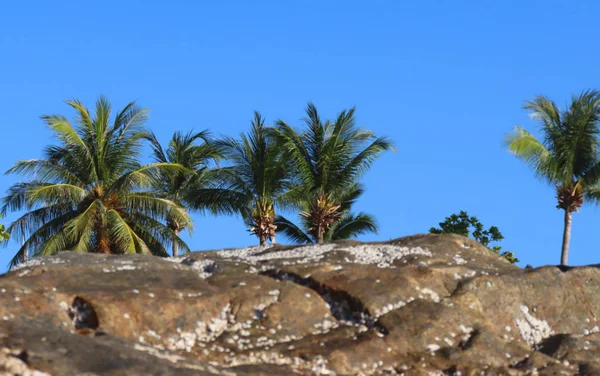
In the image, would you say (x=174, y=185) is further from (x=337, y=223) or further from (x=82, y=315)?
(x=82, y=315)

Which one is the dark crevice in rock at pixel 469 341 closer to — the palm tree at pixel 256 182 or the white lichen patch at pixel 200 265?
the white lichen patch at pixel 200 265

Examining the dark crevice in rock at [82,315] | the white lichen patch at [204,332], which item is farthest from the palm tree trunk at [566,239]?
the dark crevice in rock at [82,315]

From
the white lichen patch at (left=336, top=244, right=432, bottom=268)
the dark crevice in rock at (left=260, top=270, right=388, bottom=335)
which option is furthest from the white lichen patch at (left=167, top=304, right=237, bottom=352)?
the white lichen patch at (left=336, top=244, right=432, bottom=268)

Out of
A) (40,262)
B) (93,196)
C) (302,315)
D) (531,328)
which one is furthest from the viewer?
(93,196)

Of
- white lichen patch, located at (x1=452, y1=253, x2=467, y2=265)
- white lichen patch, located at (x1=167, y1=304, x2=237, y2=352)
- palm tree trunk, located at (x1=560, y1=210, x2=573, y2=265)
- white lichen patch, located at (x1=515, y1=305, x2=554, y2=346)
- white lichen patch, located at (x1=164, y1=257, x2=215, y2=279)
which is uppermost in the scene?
palm tree trunk, located at (x1=560, y1=210, x2=573, y2=265)

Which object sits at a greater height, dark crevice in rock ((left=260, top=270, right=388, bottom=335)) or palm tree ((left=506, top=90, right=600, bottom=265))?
palm tree ((left=506, top=90, right=600, bottom=265))

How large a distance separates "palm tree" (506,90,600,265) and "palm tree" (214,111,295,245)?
9403mm

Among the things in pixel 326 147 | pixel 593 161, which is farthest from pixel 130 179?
pixel 593 161

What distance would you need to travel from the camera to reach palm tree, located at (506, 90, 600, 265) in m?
34.3

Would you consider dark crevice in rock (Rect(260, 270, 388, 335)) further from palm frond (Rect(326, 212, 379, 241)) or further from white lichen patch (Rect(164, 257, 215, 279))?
palm frond (Rect(326, 212, 379, 241))

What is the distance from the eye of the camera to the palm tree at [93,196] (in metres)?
31.5

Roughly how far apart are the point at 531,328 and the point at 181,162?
88.9ft

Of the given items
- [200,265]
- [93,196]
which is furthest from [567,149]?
[200,265]

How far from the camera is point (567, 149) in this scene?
113ft
